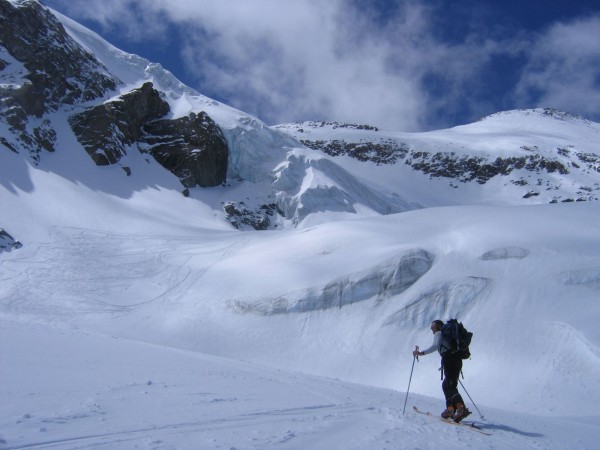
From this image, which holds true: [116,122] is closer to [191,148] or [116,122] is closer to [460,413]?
[191,148]

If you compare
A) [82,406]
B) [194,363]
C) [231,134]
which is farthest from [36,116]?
[82,406]

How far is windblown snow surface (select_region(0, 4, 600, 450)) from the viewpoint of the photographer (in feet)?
18.8

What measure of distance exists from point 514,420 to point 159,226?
31719mm

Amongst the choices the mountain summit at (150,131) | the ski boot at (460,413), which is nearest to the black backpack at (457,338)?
the ski boot at (460,413)

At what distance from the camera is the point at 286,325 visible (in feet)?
60.3

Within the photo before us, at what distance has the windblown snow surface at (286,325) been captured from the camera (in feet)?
18.8

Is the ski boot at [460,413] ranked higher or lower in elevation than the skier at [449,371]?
lower

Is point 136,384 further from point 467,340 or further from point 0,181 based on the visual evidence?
point 0,181

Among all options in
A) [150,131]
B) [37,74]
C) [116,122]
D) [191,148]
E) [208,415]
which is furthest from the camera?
[150,131]

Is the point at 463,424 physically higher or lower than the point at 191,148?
A: lower

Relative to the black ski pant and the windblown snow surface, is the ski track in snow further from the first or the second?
the black ski pant

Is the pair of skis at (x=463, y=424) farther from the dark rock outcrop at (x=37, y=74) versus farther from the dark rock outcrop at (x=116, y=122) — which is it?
the dark rock outcrop at (x=116, y=122)

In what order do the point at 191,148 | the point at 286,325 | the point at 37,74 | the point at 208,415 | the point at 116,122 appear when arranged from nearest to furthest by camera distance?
the point at 208,415 → the point at 286,325 → the point at 37,74 → the point at 116,122 → the point at 191,148

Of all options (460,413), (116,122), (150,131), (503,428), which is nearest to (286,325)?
(460,413)
